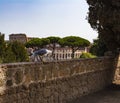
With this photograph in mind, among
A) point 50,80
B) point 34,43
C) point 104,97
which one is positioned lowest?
point 104,97

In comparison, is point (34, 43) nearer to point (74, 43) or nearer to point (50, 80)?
point (74, 43)

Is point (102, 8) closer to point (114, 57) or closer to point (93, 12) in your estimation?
point (93, 12)

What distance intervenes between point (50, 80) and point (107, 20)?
4511mm

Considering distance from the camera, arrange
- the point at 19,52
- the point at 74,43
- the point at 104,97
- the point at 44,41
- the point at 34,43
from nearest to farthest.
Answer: the point at 104,97
the point at 19,52
the point at 74,43
the point at 34,43
the point at 44,41

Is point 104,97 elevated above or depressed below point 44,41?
below

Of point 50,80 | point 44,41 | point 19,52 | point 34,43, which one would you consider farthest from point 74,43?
point 50,80

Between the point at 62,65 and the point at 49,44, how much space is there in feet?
96.3

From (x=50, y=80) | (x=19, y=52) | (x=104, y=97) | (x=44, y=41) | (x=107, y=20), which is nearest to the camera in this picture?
→ (x=50, y=80)

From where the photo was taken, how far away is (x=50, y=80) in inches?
326

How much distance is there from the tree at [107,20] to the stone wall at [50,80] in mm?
1158

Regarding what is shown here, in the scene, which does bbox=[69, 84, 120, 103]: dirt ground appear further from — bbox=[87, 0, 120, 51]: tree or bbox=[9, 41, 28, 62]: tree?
bbox=[9, 41, 28, 62]: tree

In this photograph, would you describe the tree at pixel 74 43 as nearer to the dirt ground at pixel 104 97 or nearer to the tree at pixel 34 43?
the tree at pixel 34 43

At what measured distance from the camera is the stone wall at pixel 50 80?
669 cm

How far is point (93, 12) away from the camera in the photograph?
1276cm
